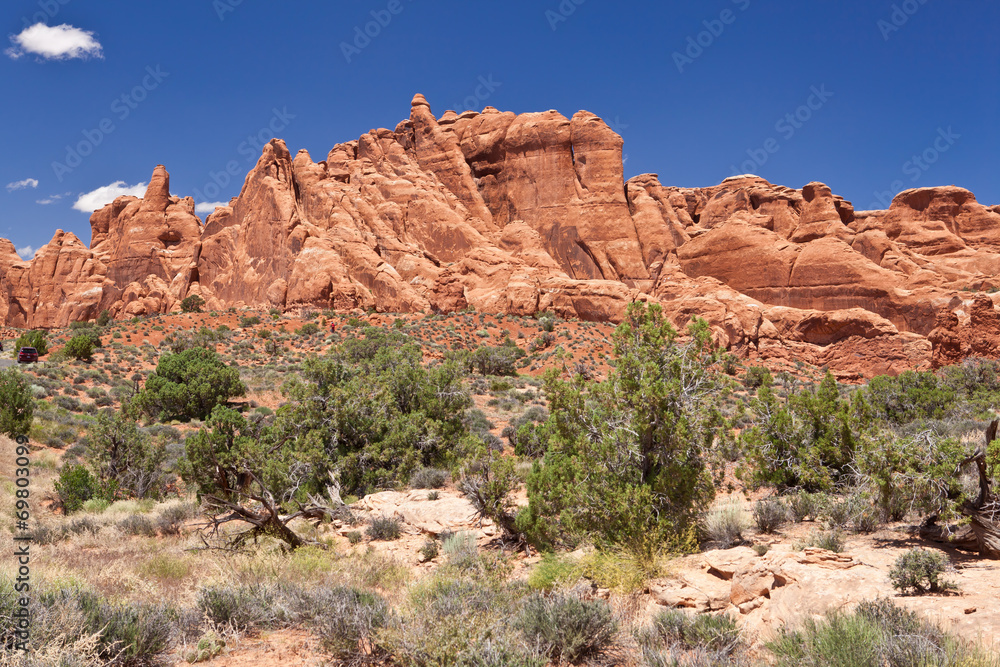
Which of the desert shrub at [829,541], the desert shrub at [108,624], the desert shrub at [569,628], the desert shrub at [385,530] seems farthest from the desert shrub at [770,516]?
the desert shrub at [108,624]

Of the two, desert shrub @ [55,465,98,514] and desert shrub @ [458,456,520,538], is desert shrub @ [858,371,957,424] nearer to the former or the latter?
desert shrub @ [458,456,520,538]

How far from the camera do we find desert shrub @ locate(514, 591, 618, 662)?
4.75m

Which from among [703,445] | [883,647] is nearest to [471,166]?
[703,445]

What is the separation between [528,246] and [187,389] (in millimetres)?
35893

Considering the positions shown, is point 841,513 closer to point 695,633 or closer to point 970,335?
point 695,633

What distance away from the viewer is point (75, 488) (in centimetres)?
1173

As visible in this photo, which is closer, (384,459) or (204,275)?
(384,459)

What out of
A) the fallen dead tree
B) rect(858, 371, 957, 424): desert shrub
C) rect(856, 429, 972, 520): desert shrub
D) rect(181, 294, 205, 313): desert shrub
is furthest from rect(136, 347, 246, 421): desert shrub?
rect(181, 294, 205, 313): desert shrub

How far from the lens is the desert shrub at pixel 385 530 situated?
888 centimetres

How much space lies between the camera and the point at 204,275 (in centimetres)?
5581

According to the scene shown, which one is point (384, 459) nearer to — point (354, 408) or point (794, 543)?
point (354, 408)

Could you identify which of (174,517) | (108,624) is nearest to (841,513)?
(108,624)

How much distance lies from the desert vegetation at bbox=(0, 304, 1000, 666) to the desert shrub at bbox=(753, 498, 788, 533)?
5 centimetres

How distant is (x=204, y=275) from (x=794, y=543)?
5997 centimetres
